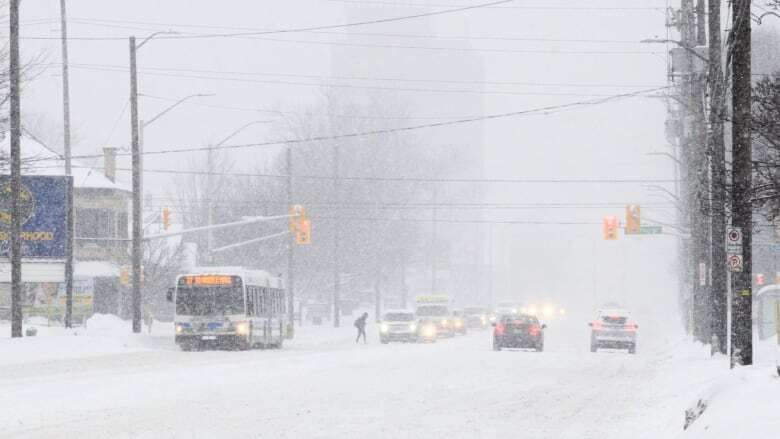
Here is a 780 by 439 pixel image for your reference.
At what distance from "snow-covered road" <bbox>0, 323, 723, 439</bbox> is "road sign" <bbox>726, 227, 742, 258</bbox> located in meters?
2.52

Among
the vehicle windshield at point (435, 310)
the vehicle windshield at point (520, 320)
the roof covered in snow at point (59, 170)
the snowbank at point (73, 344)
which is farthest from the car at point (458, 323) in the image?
the vehicle windshield at point (520, 320)

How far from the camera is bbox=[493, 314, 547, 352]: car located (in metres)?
49.6

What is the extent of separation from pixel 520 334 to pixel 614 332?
348 centimetres

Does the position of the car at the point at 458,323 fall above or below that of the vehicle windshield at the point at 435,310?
below

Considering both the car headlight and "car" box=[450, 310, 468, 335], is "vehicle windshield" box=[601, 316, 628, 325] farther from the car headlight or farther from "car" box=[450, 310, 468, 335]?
"car" box=[450, 310, 468, 335]

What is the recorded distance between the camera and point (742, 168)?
22.0 m

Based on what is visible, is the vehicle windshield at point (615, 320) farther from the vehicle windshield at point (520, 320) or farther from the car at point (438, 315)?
the car at point (438, 315)

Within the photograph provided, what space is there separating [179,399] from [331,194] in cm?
6662

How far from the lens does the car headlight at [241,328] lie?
45531 mm

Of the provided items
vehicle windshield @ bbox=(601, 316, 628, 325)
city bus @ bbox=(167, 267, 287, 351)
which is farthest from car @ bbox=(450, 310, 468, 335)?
city bus @ bbox=(167, 267, 287, 351)

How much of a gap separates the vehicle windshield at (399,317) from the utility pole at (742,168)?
39.6 m

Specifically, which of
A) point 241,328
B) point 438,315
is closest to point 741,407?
point 241,328

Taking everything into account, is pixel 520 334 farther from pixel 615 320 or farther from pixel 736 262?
pixel 736 262

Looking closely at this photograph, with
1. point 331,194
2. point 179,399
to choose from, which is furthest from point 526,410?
point 331,194
